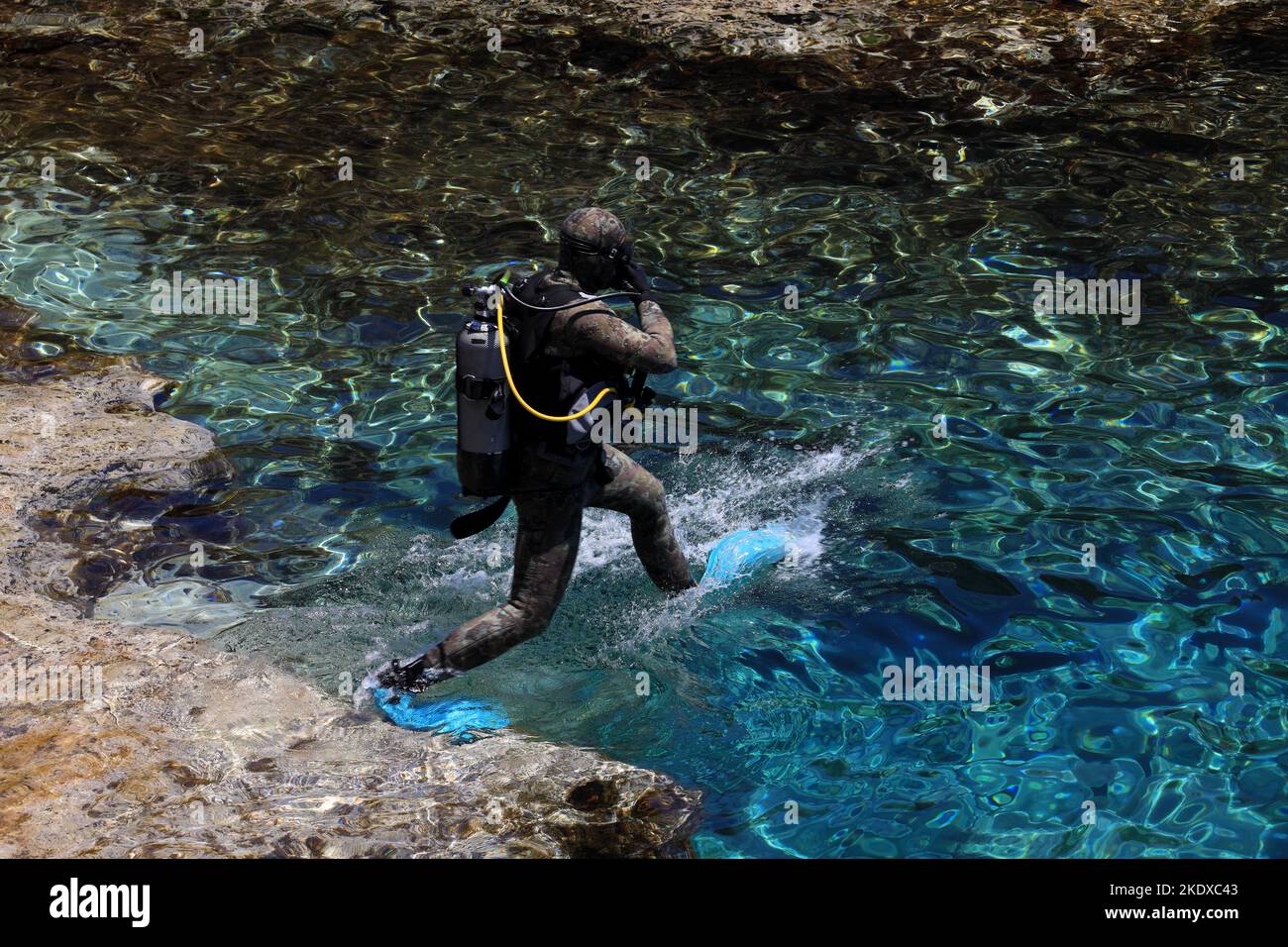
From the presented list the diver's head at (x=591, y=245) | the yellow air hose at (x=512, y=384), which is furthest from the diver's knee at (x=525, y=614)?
the diver's head at (x=591, y=245)

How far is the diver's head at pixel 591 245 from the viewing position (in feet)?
18.0

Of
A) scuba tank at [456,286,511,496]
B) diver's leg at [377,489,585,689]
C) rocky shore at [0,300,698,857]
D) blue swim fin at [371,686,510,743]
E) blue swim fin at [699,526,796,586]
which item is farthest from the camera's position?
blue swim fin at [699,526,796,586]

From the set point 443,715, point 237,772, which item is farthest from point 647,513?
point 237,772

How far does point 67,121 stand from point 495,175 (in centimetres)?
426

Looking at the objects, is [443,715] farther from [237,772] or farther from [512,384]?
[512,384]

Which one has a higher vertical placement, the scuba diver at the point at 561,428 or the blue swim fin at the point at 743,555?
the scuba diver at the point at 561,428

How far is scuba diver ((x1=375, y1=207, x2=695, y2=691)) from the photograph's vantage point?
543cm

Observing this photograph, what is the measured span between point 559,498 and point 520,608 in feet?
1.69

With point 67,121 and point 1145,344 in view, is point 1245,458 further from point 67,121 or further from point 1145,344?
point 67,121

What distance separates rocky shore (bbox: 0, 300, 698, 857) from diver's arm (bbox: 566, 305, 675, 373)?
62.5 inches

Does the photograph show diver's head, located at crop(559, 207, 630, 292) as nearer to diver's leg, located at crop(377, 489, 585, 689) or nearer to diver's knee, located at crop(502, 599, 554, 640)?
diver's leg, located at crop(377, 489, 585, 689)

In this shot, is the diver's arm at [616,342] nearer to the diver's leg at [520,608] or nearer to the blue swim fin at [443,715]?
the diver's leg at [520,608]

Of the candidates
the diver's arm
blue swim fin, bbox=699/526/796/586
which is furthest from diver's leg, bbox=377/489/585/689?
blue swim fin, bbox=699/526/796/586
